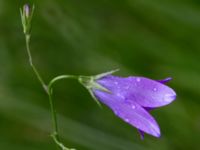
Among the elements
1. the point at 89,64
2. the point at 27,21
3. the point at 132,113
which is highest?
the point at 27,21

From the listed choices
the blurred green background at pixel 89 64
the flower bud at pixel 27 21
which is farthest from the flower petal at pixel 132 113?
the blurred green background at pixel 89 64

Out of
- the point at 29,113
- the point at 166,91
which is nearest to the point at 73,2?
the point at 29,113

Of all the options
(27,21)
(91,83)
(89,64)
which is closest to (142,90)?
(91,83)

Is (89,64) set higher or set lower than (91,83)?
lower

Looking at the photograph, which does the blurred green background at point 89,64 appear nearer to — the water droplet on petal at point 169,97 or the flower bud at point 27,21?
the flower bud at point 27,21

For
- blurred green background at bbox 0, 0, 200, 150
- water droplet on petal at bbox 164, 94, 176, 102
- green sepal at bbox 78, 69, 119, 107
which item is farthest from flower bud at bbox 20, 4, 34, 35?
blurred green background at bbox 0, 0, 200, 150

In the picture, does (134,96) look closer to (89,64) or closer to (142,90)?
(142,90)

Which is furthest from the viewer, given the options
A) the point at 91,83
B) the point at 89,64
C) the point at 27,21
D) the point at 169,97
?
the point at 89,64

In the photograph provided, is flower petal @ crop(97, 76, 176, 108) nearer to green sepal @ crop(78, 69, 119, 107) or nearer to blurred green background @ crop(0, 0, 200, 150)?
green sepal @ crop(78, 69, 119, 107)
